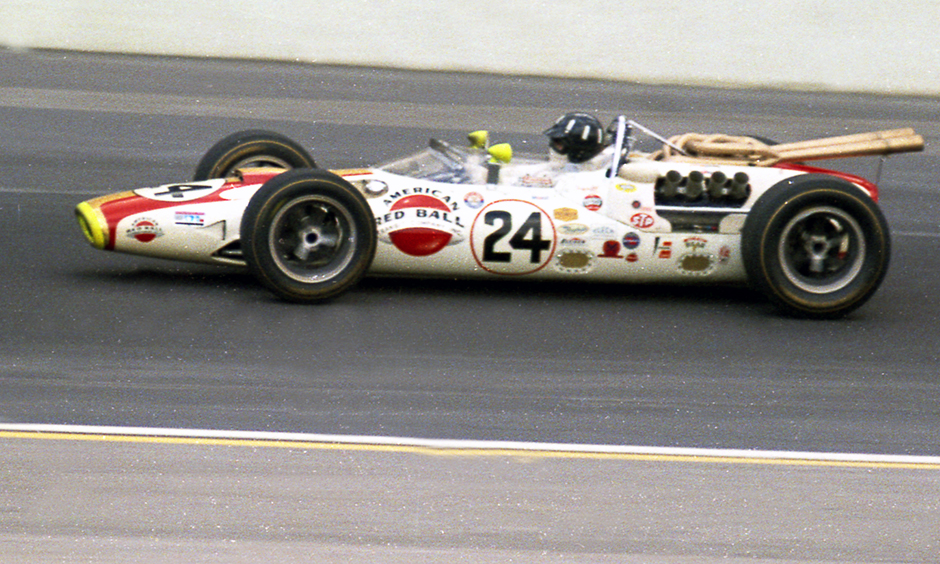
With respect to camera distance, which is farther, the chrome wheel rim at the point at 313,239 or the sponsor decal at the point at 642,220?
the sponsor decal at the point at 642,220

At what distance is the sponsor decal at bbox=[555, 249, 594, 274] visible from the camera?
25.1 ft

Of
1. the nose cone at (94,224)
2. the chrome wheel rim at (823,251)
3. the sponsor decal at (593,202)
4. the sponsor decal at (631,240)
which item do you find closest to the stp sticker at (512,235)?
the sponsor decal at (593,202)

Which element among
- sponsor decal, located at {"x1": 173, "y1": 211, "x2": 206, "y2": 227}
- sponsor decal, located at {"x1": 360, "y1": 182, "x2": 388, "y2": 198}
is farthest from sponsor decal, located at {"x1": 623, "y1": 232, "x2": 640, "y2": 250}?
sponsor decal, located at {"x1": 173, "y1": 211, "x2": 206, "y2": 227}

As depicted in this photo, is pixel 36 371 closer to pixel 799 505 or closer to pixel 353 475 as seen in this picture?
pixel 353 475

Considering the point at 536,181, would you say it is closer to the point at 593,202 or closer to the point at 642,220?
the point at 593,202

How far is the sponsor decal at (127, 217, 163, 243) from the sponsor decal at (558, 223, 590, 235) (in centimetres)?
231

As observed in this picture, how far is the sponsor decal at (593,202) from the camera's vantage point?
7.70 meters

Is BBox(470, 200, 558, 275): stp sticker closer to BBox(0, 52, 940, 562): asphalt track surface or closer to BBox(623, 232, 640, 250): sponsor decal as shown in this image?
BBox(0, 52, 940, 562): asphalt track surface

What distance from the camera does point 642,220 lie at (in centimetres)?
770

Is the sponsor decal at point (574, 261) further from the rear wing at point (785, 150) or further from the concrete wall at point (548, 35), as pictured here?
the concrete wall at point (548, 35)

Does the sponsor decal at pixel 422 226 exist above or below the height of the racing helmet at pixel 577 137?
below

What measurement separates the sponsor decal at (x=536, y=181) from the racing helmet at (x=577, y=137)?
27 cm

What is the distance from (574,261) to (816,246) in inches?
56.4

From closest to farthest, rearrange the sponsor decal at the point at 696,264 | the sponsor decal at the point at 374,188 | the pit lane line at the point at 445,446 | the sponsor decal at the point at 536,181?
the pit lane line at the point at 445,446 < the sponsor decal at the point at 374,188 < the sponsor decal at the point at 696,264 < the sponsor decal at the point at 536,181
